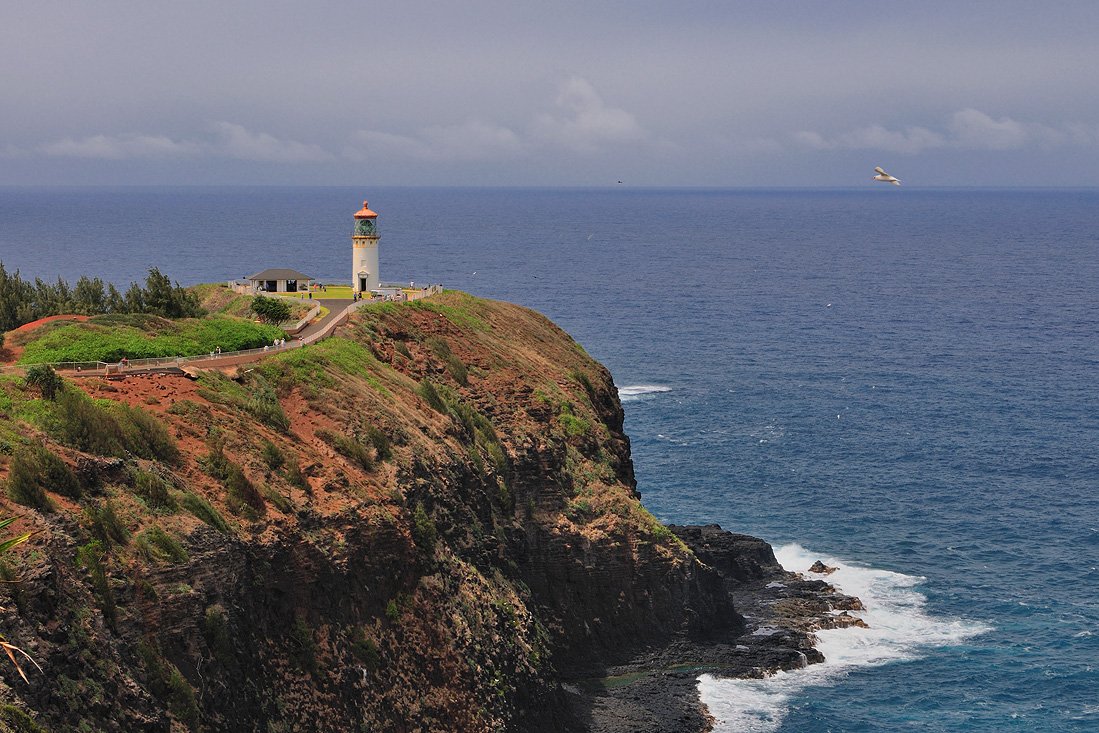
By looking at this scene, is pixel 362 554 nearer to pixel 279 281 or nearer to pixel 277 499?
pixel 277 499

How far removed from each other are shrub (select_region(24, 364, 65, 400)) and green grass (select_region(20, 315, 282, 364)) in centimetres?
574

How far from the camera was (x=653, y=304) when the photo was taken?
172 metres

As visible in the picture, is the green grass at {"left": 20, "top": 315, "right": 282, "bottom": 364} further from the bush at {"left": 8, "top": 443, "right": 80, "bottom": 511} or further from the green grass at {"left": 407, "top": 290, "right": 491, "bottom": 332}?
the green grass at {"left": 407, "top": 290, "right": 491, "bottom": 332}

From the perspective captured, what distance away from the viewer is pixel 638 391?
111750 mm

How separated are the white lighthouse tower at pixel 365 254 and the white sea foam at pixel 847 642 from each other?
31.3 m

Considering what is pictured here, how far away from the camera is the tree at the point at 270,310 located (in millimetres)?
65750

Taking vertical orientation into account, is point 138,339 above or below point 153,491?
above

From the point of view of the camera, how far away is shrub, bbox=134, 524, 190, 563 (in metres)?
36.2

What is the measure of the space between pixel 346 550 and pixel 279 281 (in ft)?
135

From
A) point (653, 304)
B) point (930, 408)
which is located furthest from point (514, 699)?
point (653, 304)

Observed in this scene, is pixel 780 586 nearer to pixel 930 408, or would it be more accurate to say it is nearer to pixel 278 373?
pixel 278 373

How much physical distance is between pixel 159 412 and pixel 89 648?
12551mm

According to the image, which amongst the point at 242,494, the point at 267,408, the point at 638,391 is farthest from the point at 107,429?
the point at 638,391

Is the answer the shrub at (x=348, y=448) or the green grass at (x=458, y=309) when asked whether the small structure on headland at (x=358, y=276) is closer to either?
the green grass at (x=458, y=309)
